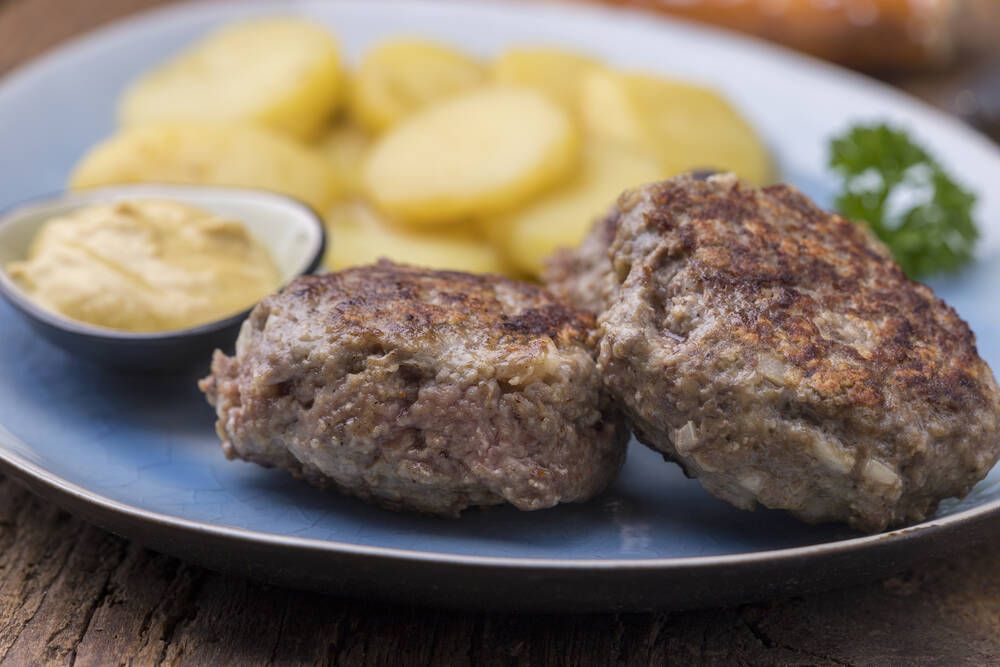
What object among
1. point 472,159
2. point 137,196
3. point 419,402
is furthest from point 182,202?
point 419,402

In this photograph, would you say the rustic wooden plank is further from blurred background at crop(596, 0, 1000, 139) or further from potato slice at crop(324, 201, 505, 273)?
blurred background at crop(596, 0, 1000, 139)

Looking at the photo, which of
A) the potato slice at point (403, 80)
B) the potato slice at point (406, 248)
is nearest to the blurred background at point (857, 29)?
the potato slice at point (403, 80)

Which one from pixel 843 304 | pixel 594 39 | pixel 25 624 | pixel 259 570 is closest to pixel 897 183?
pixel 843 304

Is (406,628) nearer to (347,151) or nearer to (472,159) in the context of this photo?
(472,159)

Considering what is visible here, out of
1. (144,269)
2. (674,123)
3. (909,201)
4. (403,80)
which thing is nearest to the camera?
(144,269)

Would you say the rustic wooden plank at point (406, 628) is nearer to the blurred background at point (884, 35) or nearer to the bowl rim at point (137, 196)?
the bowl rim at point (137, 196)

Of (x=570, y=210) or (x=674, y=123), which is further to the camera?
(x=674, y=123)

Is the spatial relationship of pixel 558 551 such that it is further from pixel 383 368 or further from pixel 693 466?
pixel 383 368

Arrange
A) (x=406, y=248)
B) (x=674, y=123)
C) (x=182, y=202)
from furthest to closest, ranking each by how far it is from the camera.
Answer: (x=674, y=123) < (x=406, y=248) < (x=182, y=202)
